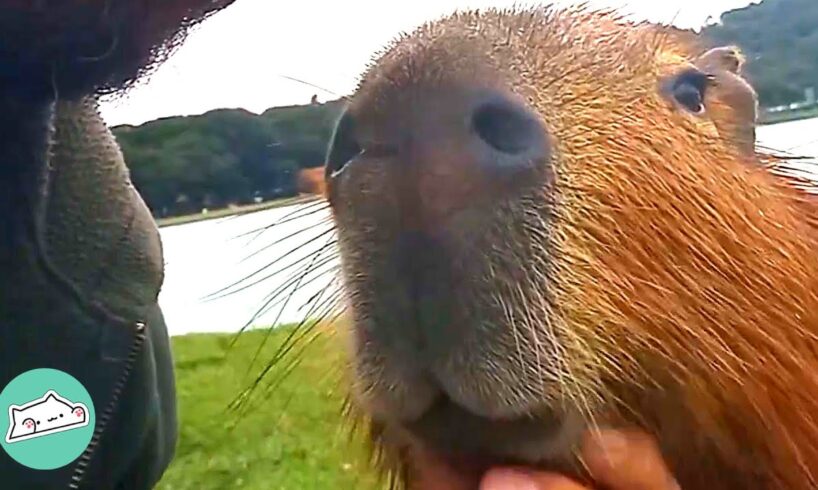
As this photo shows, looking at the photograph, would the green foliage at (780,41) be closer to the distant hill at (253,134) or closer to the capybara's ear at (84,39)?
the distant hill at (253,134)

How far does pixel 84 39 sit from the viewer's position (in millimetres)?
1749

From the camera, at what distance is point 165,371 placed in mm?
2244

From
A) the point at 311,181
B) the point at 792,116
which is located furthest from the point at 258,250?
the point at 792,116

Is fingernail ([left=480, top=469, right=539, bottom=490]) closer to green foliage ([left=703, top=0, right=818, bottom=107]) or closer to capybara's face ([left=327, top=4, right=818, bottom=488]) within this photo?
capybara's face ([left=327, top=4, right=818, bottom=488])

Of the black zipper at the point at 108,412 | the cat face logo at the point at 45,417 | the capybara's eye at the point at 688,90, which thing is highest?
the capybara's eye at the point at 688,90

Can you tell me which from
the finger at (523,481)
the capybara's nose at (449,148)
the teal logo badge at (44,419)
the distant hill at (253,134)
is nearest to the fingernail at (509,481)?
the finger at (523,481)

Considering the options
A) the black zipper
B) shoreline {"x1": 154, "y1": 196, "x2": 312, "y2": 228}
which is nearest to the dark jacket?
the black zipper

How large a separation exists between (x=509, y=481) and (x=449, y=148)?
0.35m

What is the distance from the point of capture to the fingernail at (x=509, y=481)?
1.22 m

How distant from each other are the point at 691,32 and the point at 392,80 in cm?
72

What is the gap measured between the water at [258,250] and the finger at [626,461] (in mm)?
351

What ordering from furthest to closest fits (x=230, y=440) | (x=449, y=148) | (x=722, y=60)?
(x=230, y=440) → (x=722, y=60) → (x=449, y=148)

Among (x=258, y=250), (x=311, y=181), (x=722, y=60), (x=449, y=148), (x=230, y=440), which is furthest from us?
(x=230, y=440)

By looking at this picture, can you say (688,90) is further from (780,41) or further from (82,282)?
(82,282)
